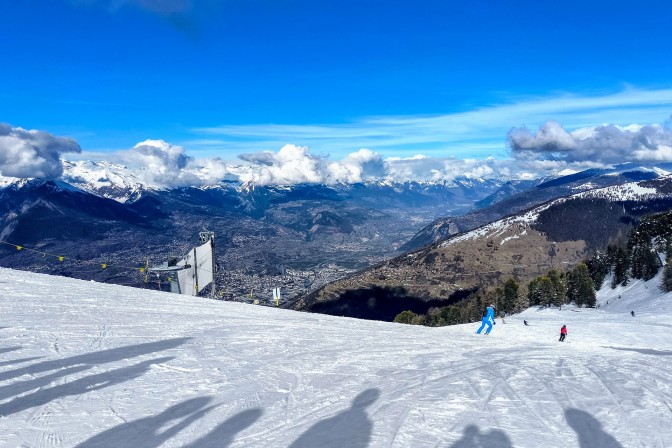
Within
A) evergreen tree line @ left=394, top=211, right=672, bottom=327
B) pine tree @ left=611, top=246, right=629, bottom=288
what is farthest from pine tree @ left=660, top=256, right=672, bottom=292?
pine tree @ left=611, top=246, right=629, bottom=288

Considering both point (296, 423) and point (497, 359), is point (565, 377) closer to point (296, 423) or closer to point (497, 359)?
point (497, 359)

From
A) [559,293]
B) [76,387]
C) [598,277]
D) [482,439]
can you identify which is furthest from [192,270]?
[598,277]

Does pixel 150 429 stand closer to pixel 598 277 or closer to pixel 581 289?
pixel 581 289

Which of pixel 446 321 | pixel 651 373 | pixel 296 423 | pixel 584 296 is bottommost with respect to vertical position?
pixel 446 321

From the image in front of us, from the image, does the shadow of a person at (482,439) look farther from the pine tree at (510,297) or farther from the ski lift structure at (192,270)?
the pine tree at (510,297)

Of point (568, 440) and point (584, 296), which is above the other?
point (568, 440)

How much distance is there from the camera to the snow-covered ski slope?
7266mm

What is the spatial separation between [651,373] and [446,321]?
Result: 84757 mm

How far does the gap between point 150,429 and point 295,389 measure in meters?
3.29

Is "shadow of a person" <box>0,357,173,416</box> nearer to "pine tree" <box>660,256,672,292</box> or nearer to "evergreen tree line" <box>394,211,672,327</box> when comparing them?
"evergreen tree line" <box>394,211,672,327</box>

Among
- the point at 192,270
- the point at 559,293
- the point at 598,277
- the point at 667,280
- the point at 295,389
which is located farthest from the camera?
the point at 598,277

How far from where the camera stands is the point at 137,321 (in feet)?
56.3

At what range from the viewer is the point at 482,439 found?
7.11m

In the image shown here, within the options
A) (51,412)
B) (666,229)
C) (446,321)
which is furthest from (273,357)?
(666,229)
